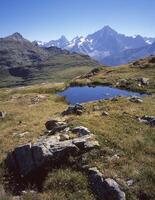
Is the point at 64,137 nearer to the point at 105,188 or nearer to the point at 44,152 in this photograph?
the point at 44,152

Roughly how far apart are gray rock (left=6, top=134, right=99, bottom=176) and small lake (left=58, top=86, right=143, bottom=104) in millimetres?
29454

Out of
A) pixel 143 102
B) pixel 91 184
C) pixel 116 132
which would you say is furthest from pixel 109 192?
pixel 143 102

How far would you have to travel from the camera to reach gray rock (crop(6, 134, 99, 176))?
21.5m

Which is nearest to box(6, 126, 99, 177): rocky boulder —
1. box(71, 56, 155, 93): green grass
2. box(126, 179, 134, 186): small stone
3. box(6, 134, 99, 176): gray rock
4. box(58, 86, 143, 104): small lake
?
box(6, 134, 99, 176): gray rock

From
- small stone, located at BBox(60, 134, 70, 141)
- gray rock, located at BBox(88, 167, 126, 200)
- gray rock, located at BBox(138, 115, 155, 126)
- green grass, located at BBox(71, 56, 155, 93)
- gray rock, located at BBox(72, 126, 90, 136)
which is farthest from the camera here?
green grass, located at BBox(71, 56, 155, 93)

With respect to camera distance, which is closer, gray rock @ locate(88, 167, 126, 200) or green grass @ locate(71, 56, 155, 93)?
gray rock @ locate(88, 167, 126, 200)

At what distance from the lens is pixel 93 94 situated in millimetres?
57375

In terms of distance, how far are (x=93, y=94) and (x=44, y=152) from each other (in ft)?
119

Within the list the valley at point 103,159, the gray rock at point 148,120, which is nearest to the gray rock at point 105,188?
the valley at point 103,159

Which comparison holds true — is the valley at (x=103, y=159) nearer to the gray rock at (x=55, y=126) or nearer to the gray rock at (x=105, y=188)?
the gray rock at (x=105, y=188)

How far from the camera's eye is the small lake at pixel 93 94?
53.5 meters

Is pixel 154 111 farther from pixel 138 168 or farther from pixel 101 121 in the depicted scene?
pixel 138 168

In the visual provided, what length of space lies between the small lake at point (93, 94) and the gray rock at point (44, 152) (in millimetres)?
29454

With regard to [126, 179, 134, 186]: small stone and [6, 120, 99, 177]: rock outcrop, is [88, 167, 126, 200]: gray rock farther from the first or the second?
[6, 120, 99, 177]: rock outcrop
